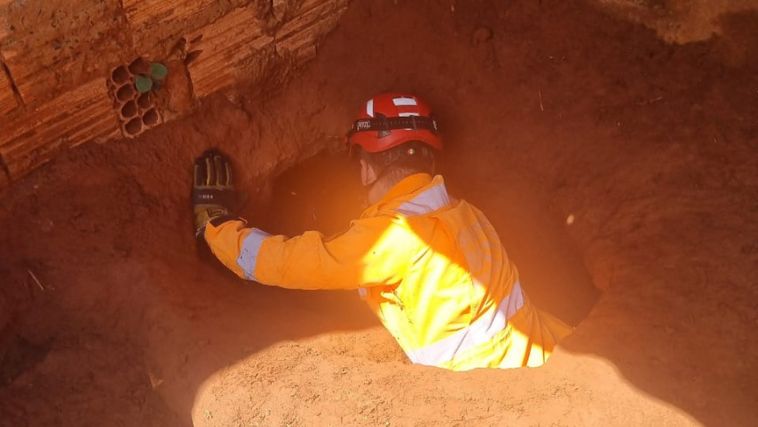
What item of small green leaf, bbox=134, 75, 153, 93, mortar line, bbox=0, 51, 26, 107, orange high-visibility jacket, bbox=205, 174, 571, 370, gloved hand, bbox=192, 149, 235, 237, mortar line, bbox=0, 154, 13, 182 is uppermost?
mortar line, bbox=0, 51, 26, 107

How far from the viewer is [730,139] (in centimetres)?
382

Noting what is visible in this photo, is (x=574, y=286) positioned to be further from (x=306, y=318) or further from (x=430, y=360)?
(x=306, y=318)

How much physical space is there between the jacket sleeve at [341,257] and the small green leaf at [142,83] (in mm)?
1004

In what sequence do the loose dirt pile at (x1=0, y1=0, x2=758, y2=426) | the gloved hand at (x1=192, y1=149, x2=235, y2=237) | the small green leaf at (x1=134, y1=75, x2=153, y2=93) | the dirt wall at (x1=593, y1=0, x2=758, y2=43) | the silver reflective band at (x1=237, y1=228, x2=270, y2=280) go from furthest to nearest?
the dirt wall at (x1=593, y1=0, x2=758, y2=43), the gloved hand at (x1=192, y1=149, x2=235, y2=237), the small green leaf at (x1=134, y1=75, x2=153, y2=93), the silver reflective band at (x1=237, y1=228, x2=270, y2=280), the loose dirt pile at (x1=0, y1=0, x2=758, y2=426)

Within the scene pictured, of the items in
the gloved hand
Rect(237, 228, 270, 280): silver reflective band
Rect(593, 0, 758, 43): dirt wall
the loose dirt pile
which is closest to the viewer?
the loose dirt pile

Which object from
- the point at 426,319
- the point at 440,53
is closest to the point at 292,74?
the point at 440,53

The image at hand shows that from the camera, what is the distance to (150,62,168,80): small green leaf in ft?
11.9

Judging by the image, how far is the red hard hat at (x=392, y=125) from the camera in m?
3.65

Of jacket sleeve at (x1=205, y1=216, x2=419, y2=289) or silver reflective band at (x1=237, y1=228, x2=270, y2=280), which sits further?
silver reflective band at (x1=237, y1=228, x2=270, y2=280)

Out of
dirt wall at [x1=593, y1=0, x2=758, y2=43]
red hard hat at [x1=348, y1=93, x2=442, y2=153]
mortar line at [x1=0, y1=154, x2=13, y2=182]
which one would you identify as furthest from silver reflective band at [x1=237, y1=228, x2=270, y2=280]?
dirt wall at [x1=593, y1=0, x2=758, y2=43]

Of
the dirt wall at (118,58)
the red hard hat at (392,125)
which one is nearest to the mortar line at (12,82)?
the dirt wall at (118,58)

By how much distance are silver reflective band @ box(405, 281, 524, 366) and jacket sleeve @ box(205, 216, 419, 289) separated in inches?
13.9

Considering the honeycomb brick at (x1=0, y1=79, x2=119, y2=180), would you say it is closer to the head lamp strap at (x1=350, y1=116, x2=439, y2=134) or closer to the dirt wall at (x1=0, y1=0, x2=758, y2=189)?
the dirt wall at (x1=0, y1=0, x2=758, y2=189)

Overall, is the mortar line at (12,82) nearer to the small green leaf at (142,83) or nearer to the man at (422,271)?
the small green leaf at (142,83)
